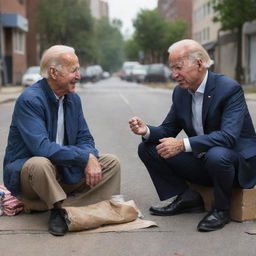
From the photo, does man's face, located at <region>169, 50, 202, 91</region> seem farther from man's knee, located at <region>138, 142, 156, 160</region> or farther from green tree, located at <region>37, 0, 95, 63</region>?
green tree, located at <region>37, 0, 95, 63</region>

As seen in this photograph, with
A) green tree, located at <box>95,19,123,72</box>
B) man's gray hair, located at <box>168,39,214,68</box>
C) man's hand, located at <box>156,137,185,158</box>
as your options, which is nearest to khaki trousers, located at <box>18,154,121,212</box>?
man's hand, located at <box>156,137,185,158</box>

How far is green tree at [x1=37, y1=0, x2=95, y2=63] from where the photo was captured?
185ft

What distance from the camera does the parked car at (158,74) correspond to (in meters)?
44.4

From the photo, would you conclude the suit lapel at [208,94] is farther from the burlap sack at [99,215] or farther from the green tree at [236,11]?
the green tree at [236,11]

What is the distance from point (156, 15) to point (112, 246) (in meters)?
72.4

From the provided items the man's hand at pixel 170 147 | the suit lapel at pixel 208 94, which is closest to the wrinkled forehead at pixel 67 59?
the man's hand at pixel 170 147

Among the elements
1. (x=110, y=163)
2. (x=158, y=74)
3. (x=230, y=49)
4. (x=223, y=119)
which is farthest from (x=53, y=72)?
(x=230, y=49)

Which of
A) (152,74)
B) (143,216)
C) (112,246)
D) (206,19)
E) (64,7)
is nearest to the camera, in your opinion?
(112,246)

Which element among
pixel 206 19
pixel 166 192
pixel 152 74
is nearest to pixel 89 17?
pixel 152 74

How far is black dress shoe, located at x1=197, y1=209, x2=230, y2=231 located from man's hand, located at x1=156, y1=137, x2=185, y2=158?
1.93 feet

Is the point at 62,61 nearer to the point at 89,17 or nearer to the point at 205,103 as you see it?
the point at 205,103

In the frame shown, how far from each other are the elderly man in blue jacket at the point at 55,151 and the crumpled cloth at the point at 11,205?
0.31ft

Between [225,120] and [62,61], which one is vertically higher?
[62,61]

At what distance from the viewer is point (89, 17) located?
5869 cm
